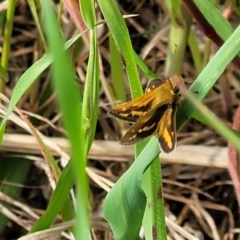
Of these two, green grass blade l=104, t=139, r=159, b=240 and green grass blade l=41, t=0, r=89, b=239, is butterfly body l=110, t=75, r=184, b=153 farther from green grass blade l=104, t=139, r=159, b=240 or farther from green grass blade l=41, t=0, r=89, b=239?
green grass blade l=41, t=0, r=89, b=239

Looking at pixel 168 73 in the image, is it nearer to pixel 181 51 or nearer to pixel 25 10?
pixel 181 51

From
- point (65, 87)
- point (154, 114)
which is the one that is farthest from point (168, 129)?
point (65, 87)

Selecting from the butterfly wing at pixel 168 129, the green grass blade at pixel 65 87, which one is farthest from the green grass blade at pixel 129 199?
the green grass blade at pixel 65 87

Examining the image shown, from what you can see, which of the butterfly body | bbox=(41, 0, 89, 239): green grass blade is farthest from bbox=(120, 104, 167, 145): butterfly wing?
bbox=(41, 0, 89, 239): green grass blade

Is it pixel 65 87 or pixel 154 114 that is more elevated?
pixel 65 87

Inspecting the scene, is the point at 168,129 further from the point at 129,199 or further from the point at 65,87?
the point at 65,87

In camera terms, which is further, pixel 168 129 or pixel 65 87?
pixel 168 129

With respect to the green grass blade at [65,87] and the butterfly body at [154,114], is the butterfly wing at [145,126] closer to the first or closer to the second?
the butterfly body at [154,114]

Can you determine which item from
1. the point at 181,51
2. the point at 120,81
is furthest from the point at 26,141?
the point at 181,51
